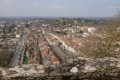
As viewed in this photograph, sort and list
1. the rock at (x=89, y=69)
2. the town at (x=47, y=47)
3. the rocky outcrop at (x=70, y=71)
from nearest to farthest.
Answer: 1. the rocky outcrop at (x=70, y=71)
2. the rock at (x=89, y=69)
3. the town at (x=47, y=47)

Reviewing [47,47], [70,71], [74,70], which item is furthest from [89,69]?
[47,47]

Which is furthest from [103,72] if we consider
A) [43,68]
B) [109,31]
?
[109,31]

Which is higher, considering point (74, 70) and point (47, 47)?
point (74, 70)

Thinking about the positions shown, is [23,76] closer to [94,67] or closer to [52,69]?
[52,69]

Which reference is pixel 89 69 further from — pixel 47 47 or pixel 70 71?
pixel 47 47

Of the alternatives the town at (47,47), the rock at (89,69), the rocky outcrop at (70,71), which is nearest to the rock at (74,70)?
the rocky outcrop at (70,71)

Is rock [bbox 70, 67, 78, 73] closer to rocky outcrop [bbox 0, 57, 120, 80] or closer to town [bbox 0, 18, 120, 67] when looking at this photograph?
rocky outcrop [bbox 0, 57, 120, 80]

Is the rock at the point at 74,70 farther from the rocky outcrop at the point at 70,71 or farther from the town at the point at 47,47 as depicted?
the town at the point at 47,47

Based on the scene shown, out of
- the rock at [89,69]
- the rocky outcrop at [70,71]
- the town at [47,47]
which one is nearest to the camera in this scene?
the rocky outcrop at [70,71]
